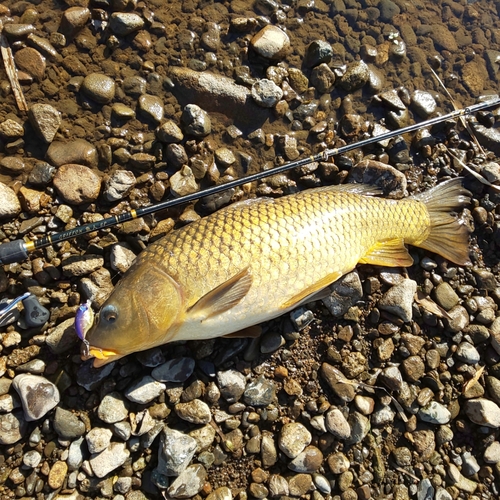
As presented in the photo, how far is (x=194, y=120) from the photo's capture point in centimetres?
324

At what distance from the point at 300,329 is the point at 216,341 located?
700 millimetres

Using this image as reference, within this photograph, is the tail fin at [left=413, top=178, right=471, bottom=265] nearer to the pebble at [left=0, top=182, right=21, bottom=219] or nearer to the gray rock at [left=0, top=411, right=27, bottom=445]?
the pebble at [left=0, top=182, right=21, bottom=219]

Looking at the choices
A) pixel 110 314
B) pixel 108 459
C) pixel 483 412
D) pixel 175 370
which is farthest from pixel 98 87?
pixel 483 412

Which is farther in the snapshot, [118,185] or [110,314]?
[118,185]

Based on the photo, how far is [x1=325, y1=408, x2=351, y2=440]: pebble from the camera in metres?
3.04

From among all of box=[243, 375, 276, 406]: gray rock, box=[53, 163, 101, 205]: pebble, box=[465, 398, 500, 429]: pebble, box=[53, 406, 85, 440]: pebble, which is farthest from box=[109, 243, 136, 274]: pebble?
box=[465, 398, 500, 429]: pebble

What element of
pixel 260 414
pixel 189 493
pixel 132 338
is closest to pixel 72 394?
pixel 132 338

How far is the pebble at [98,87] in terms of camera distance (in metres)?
3.15

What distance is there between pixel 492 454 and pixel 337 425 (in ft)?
4.54

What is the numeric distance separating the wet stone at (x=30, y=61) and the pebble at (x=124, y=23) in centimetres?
65

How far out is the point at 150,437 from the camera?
2871 mm

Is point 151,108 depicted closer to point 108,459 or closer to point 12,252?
point 12,252

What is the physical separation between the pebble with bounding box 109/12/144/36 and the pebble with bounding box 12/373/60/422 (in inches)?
113

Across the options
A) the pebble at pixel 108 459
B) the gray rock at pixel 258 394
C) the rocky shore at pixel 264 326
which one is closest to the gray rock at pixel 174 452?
the rocky shore at pixel 264 326
